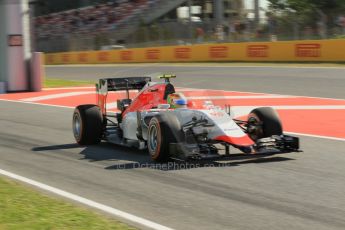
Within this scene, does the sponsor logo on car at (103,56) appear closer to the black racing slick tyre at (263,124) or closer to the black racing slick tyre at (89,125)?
the black racing slick tyre at (89,125)

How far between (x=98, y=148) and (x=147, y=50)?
90.0 feet

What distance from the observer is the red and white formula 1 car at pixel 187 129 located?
7.25 metres

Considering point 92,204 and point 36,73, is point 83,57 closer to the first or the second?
point 36,73

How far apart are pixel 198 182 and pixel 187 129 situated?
46.7 inches

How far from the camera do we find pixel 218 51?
31094mm

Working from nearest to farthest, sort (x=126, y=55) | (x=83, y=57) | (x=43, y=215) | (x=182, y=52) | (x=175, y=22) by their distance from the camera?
1. (x=43, y=215)
2. (x=182, y=52)
3. (x=126, y=55)
4. (x=175, y=22)
5. (x=83, y=57)

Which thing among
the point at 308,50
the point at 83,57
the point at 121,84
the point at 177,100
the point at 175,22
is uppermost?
the point at 175,22

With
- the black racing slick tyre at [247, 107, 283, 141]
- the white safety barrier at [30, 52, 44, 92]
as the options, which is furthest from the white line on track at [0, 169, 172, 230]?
the white safety barrier at [30, 52, 44, 92]

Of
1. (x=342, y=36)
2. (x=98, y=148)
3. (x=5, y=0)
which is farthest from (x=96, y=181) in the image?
(x=342, y=36)

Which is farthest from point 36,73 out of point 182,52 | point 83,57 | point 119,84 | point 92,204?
point 83,57

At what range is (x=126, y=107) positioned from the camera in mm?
9039

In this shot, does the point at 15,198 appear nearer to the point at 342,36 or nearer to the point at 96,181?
the point at 96,181

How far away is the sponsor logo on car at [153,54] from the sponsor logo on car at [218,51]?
466cm

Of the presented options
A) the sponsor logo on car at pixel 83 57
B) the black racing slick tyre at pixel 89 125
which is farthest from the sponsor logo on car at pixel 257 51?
the black racing slick tyre at pixel 89 125
